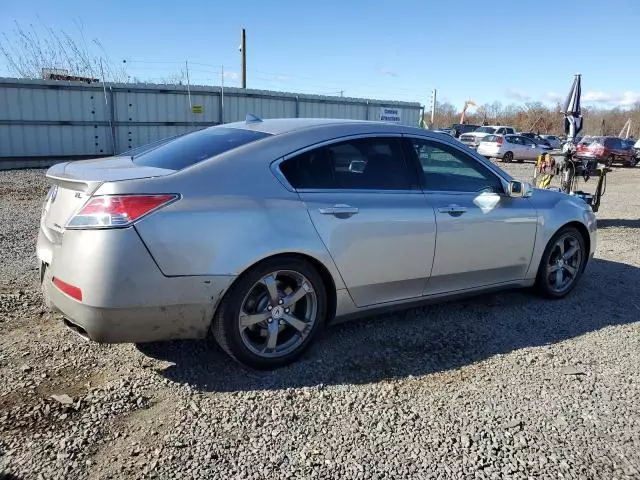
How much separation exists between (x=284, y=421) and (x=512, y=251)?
8.46 feet

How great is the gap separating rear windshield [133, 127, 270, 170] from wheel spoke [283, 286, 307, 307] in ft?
3.27

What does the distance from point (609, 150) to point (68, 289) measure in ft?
102

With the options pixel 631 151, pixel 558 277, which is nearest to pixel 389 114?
pixel 631 151

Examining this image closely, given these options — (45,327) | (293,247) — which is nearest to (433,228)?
(293,247)

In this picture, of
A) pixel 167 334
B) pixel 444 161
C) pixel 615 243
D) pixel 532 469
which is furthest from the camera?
pixel 615 243

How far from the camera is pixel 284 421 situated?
9.61 ft

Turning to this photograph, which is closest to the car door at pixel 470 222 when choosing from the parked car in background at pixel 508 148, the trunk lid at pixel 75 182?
the trunk lid at pixel 75 182

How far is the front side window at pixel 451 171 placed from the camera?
414cm

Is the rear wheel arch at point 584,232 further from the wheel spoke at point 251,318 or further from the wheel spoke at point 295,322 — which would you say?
the wheel spoke at point 251,318

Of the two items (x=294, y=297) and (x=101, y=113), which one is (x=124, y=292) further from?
(x=101, y=113)

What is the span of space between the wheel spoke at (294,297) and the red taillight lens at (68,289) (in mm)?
1195

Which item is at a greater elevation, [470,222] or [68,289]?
[470,222]

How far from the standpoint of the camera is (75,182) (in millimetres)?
3096

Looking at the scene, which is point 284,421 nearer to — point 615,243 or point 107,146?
point 615,243
